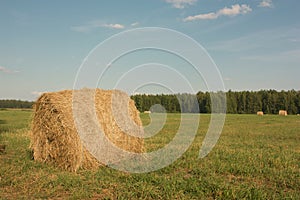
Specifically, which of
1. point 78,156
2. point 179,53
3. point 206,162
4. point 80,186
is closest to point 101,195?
point 80,186

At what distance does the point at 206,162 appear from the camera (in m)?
8.64

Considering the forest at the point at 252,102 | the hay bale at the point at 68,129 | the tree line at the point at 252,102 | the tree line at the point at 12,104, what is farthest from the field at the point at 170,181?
the tree line at the point at 12,104

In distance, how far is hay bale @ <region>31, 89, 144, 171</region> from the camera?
8.16 meters

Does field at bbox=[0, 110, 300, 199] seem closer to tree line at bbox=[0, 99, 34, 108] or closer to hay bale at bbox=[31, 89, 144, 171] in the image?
hay bale at bbox=[31, 89, 144, 171]

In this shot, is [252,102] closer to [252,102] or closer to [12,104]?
[252,102]

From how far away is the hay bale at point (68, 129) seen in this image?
26.8ft

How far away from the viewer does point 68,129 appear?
27.1 feet

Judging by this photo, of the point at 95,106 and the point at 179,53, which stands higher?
the point at 179,53

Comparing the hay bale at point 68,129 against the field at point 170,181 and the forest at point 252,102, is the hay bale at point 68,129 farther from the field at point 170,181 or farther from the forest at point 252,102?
the forest at point 252,102

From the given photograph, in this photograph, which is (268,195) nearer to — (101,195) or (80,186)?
(101,195)

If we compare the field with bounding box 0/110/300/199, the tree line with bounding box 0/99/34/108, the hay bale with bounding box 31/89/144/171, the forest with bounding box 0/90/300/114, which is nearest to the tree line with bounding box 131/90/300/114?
the forest with bounding box 0/90/300/114

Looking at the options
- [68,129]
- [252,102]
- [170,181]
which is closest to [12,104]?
→ [252,102]

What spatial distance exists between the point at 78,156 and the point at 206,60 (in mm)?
4636

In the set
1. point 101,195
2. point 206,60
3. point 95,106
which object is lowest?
point 101,195
